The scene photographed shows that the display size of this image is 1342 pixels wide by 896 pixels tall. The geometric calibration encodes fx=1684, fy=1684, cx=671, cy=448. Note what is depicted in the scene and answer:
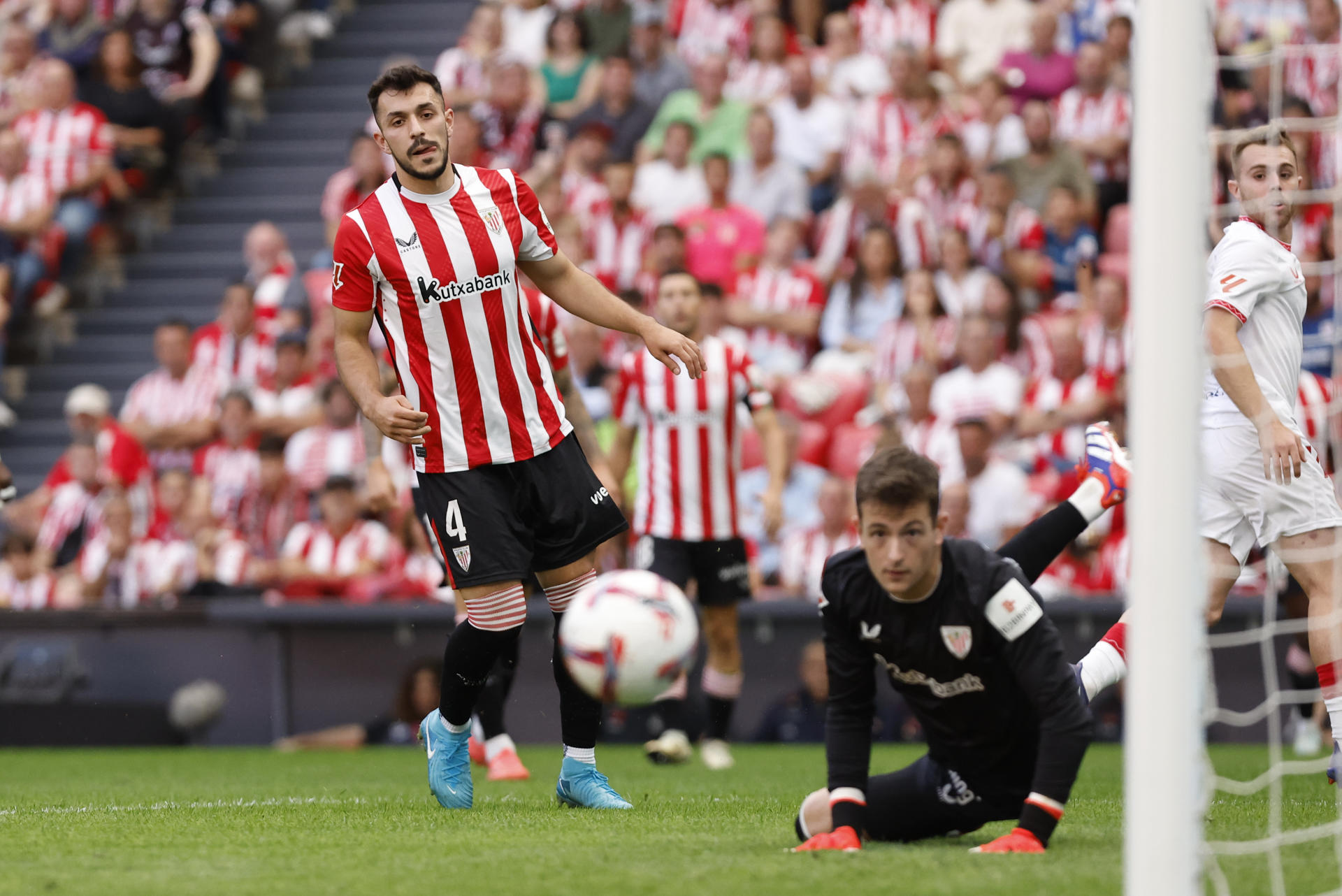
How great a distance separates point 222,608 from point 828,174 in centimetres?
593

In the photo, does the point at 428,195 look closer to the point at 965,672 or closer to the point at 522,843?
the point at 522,843

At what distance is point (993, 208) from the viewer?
1241 centimetres

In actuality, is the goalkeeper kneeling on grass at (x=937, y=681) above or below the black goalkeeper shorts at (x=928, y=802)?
above

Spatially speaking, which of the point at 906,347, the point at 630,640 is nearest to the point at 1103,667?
the point at 630,640

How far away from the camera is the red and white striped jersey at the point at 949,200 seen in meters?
12.7

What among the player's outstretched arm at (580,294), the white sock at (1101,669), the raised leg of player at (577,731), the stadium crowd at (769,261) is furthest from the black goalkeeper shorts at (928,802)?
the stadium crowd at (769,261)

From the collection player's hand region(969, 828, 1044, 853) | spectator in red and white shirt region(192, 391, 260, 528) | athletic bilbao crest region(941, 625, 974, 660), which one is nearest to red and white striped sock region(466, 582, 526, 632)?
athletic bilbao crest region(941, 625, 974, 660)

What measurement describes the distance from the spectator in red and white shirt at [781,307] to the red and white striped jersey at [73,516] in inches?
196

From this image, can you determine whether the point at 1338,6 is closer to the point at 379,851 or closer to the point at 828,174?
the point at 828,174

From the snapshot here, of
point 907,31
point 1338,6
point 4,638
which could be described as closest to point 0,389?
point 4,638

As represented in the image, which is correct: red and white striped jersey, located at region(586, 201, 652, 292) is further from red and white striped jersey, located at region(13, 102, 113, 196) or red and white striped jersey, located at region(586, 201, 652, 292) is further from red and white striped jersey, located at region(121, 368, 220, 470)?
red and white striped jersey, located at region(13, 102, 113, 196)

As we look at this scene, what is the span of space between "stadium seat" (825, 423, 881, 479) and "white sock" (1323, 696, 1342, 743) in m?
5.38

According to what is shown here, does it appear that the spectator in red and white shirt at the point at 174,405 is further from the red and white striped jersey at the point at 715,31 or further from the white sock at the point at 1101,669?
the white sock at the point at 1101,669

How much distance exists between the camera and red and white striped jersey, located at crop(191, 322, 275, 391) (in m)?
13.5
